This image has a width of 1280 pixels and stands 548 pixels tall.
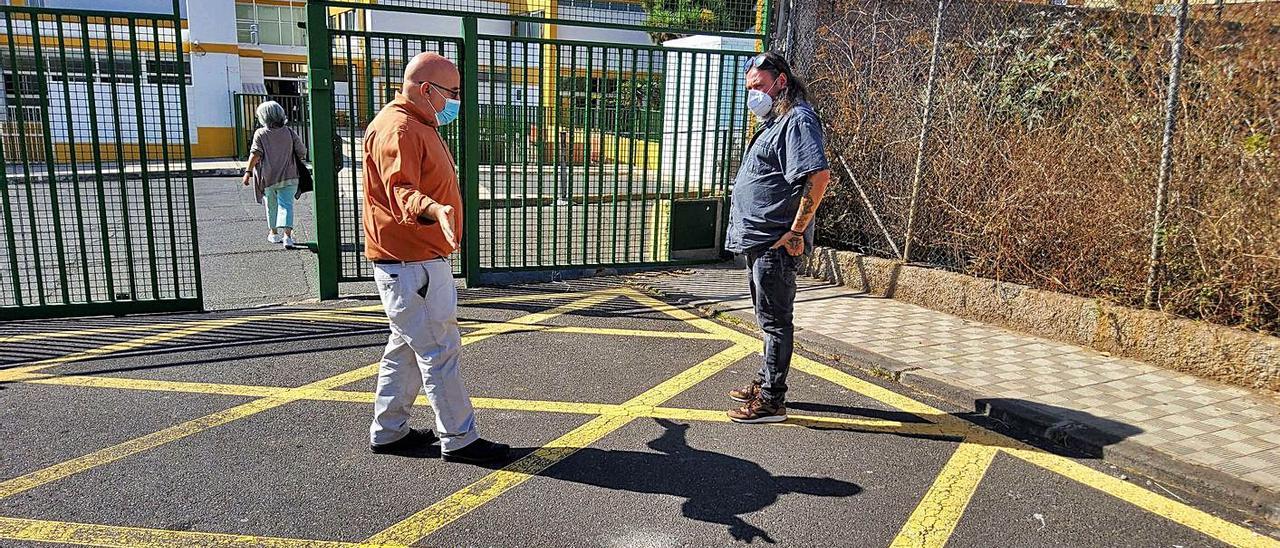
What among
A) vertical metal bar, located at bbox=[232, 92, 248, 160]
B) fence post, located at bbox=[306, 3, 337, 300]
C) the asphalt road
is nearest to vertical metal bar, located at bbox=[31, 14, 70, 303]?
the asphalt road

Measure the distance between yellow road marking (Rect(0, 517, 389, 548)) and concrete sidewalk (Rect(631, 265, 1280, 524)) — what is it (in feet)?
11.4

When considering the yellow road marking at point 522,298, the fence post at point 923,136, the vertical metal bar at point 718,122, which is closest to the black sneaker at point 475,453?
the yellow road marking at point 522,298

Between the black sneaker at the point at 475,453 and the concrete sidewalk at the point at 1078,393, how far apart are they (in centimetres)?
269

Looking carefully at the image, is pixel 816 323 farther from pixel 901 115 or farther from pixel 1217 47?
pixel 1217 47

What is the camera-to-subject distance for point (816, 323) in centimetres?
641

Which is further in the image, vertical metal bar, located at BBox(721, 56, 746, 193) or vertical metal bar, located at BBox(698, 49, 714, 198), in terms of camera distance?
vertical metal bar, located at BBox(721, 56, 746, 193)

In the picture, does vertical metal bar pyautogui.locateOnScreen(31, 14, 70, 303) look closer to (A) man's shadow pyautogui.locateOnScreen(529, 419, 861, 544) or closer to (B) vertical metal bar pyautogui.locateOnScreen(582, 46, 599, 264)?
(B) vertical metal bar pyautogui.locateOnScreen(582, 46, 599, 264)

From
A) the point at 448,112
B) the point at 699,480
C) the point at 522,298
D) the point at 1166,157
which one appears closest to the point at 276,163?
the point at 522,298

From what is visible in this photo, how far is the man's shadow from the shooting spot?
355 cm

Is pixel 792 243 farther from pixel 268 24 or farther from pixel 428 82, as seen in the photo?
pixel 268 24

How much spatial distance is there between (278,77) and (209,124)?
723cm

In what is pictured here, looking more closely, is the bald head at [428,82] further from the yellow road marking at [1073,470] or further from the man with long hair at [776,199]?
the yellow road marking at [1073,470]

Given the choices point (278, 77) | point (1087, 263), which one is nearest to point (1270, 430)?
point (1087, 263)

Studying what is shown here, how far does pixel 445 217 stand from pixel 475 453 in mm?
1169
